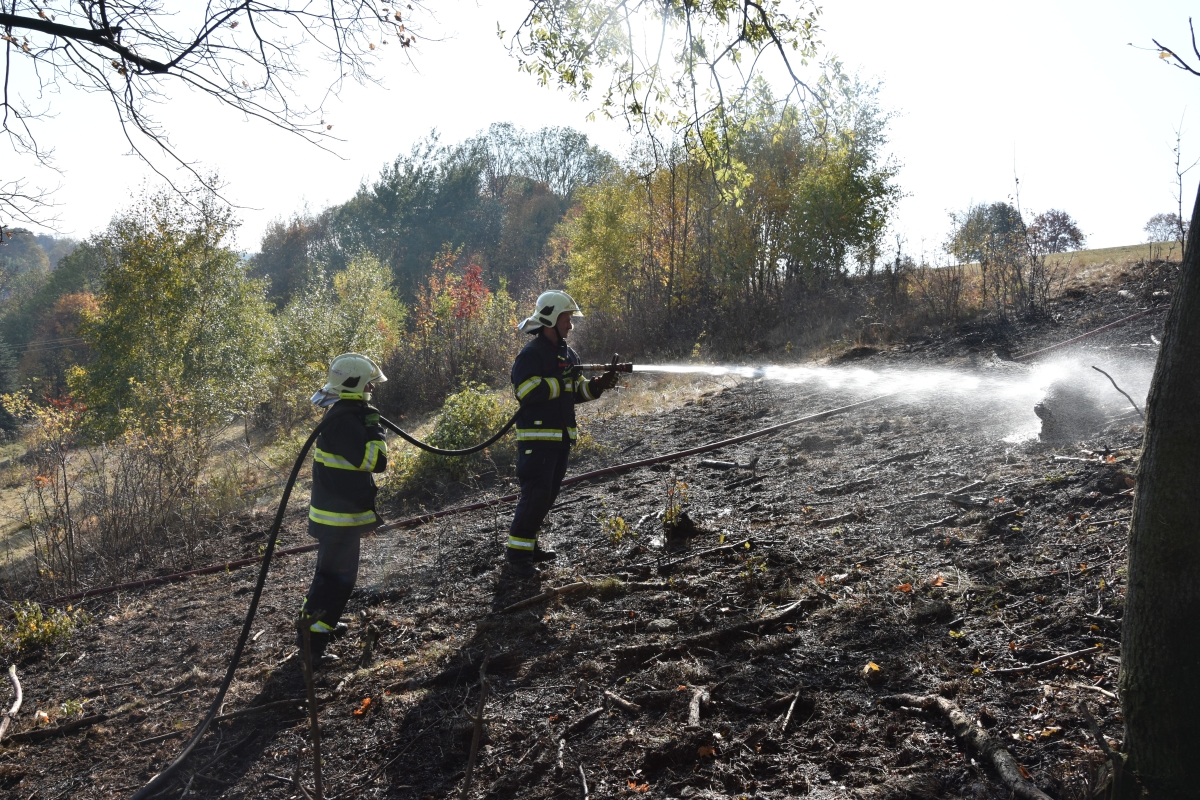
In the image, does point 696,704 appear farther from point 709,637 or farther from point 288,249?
point 288,249

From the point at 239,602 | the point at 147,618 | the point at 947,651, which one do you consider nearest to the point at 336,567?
the point at 239,602

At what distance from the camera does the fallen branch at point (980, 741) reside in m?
2.38

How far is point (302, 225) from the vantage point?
66312 millimetres

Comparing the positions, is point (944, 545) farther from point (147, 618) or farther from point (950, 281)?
point (950, 281)

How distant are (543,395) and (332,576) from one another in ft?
5.99

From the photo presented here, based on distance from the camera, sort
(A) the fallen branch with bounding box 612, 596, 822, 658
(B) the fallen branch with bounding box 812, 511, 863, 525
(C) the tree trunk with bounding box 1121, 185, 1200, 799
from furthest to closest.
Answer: (B) the fallen branch with bounding box 812, 511, 863, 525 < (A) the fallen branch with bounding box 612, 596, 822, 658 < (C) the tree trunk with bounding box 1121, 185, 1200, 799

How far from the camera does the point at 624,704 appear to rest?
3410mm

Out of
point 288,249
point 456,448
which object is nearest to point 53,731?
point 456,448

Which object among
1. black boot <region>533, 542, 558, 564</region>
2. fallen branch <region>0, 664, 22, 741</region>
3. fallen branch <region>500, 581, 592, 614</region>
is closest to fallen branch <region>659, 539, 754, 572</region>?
fallen branch <region>500, 581, 592, 614</region>

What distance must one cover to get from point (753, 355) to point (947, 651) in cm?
1345

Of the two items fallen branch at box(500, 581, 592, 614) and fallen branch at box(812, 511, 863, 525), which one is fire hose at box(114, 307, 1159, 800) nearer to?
fallen branch at box(500, 581, 592, 614)

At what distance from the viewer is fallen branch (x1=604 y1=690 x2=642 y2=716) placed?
3361 mm

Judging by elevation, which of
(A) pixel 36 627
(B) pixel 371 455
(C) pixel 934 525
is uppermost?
(B) pixel 371 455

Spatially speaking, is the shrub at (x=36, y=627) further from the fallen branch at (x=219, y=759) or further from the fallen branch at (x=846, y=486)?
the fallen branch at (x=846, y=486)
